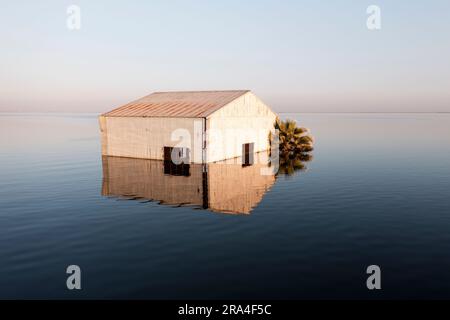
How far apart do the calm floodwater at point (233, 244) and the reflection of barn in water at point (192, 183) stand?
1.53 meters

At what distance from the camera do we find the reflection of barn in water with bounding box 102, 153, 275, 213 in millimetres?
28953

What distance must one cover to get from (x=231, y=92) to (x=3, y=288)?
145 feet

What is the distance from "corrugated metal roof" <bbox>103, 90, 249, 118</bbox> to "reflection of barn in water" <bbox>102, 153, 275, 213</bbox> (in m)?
6.54

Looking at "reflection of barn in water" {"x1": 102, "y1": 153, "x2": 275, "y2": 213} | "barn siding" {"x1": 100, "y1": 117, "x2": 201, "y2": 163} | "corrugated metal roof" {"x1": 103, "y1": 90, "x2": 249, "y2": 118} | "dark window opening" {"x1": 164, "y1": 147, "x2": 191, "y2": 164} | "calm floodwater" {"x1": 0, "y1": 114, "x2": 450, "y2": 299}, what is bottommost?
"calm floodwater" {"x1": 0, "y1": 114, "x2": 450, "y2": 299}

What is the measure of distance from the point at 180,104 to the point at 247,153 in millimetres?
11995

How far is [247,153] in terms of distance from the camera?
55.1 m

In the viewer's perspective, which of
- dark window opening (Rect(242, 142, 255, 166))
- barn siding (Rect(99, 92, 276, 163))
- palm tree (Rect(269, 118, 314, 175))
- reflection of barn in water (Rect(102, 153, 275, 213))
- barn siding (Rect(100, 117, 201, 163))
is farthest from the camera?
palm tree (Rect(269, 118, 314, 175))

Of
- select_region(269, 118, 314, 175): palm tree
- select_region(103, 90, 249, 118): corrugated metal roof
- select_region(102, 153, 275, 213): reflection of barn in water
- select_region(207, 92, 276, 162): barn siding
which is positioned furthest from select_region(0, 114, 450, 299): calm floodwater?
select_region(269, 118, 314, 175): palm tree

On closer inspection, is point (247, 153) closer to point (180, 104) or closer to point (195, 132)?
point (180, 104)

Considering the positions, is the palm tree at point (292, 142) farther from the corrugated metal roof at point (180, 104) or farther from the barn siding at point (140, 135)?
the barn siding at point (140, 135)

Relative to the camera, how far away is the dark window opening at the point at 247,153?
49.9 meters

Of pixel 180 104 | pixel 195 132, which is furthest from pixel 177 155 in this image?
pixel 180 104

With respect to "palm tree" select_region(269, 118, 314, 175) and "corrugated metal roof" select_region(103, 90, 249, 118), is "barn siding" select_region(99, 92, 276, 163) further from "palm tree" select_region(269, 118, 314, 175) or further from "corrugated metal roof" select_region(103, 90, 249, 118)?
"palm tree" select_region(269, 118, 314, 175)

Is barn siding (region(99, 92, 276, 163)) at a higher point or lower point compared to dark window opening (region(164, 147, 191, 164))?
higher
